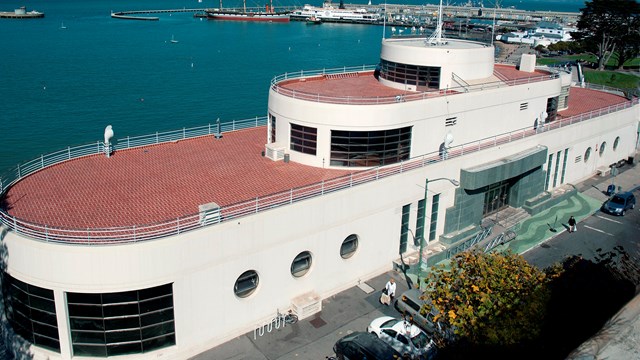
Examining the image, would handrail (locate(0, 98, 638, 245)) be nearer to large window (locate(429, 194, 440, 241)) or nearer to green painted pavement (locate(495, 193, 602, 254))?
large window (locate(429, 194, 440, 241))

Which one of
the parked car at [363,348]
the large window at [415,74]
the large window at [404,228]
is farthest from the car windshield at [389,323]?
the large window at [415,74]

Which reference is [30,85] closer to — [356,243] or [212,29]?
[356,243]

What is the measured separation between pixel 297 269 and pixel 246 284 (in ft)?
10.2

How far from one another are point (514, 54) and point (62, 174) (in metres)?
125

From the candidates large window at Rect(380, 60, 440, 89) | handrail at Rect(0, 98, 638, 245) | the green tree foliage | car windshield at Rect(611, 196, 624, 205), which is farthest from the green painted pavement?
the green tree foliage

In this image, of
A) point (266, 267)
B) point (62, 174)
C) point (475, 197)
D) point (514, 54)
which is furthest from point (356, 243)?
point (514, 54)

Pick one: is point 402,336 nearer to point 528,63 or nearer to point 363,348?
point 363,348

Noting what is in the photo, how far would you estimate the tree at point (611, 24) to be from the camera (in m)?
99.9

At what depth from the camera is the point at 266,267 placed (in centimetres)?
2788

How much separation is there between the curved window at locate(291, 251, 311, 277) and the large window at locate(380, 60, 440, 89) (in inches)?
683

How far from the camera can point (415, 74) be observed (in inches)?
1612

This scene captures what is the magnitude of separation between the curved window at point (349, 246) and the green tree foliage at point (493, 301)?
1026 centimetres

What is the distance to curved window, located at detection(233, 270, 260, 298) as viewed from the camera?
27.4 m

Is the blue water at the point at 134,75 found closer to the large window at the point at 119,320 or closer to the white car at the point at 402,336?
the large window at the point at 119,320
